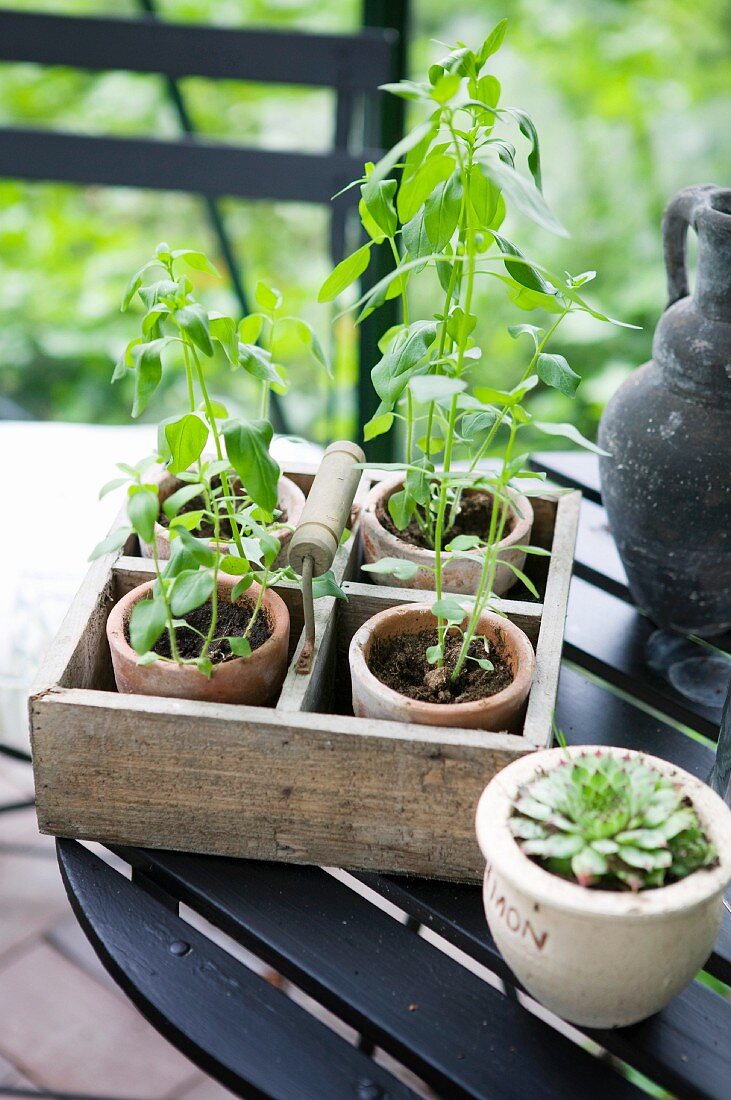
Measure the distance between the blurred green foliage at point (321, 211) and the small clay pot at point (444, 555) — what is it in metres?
1.55

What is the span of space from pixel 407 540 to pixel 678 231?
374mm

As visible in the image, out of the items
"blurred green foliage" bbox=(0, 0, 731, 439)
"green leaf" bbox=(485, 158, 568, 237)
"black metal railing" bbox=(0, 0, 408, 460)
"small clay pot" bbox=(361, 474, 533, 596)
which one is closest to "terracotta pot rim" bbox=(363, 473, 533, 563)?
"small clay pot" bbox=(361, 474, 533, 596)

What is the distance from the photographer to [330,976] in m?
0.81

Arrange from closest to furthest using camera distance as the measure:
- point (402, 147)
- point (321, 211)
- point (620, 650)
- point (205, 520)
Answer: point (402, 147), point (205, 520), point (620, 650), point (321, 211)

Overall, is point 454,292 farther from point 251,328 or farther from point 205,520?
point 205,520

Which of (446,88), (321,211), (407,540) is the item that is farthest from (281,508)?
(321,211)

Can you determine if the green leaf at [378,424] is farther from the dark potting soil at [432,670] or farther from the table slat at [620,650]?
the table slat at [620,650]

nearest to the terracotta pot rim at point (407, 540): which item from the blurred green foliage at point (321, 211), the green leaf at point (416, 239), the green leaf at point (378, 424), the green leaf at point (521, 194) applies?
the green leaf at point (378, 424)

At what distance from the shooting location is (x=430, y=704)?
83 cm

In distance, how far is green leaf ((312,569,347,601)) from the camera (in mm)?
899

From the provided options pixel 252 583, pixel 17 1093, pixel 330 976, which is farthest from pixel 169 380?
pixel 330 976

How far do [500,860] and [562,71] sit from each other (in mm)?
2392

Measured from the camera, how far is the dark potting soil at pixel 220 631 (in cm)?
90

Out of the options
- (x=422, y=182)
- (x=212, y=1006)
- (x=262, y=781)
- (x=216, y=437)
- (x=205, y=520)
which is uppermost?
(x=422, y=182)
